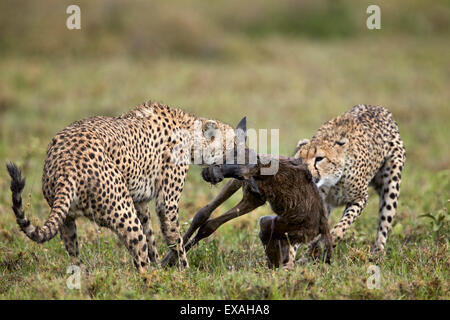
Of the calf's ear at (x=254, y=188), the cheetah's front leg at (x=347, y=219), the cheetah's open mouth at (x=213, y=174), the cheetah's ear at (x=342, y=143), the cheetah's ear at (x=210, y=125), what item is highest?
the cheetah's ear at (x=210, y=125)

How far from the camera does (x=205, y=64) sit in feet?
46.2

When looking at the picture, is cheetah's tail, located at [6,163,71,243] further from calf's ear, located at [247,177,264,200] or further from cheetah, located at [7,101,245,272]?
calf's ear, located at [247,177,264,200]

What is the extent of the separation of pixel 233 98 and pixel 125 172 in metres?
7.38

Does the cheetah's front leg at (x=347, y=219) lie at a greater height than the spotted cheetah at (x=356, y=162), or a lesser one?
lesser

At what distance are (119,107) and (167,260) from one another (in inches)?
244

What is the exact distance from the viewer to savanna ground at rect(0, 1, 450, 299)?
4.30m

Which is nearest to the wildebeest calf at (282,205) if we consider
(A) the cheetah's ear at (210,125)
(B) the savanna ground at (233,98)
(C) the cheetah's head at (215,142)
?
(B) the savanna ground at (233,98)

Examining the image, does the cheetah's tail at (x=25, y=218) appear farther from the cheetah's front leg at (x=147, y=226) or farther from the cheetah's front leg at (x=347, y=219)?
the cheetah's front leg at (x=347, y=219)

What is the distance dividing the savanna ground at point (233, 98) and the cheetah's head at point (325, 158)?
63 cm

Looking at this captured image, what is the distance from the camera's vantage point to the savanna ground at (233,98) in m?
4.30

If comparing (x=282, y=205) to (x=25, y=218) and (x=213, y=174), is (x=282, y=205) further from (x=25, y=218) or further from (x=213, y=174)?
(x=25, y=218)

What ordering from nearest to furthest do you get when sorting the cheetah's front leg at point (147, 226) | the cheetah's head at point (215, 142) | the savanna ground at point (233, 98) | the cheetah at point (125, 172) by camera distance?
the cheetah at point (125, 172) → the savanna ground at point (233, 98) → the cheetah's front leg at point (147, 226) → the cheetah's head at point (215, 142)

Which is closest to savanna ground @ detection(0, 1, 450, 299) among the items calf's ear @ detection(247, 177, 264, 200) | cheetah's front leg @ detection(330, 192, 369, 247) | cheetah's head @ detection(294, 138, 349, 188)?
cheetah's front leg @ detection(330, 192, 369, 247)

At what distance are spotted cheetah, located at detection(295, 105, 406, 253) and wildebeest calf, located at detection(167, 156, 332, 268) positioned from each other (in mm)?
448
